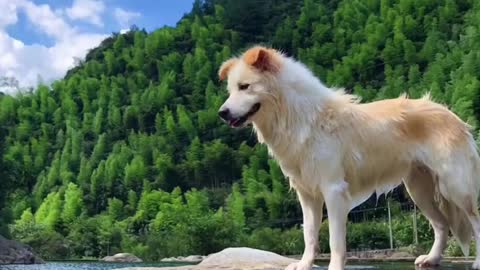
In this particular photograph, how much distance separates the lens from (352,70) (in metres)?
104

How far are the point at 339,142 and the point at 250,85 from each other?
2.77 feet

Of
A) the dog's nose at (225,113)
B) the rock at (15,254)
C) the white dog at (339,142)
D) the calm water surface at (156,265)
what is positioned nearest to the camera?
the dog's nose at (225,113)

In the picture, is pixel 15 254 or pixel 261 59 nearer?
pixel 261 59

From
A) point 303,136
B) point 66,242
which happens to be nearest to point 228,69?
point 303,136

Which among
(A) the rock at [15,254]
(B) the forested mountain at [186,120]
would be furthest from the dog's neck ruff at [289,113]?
(B) the forested mountain at [186,120]

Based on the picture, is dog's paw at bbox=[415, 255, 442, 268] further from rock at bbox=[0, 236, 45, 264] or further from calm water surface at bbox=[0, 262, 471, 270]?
rock at bbox=[0, 236, 45, 264]

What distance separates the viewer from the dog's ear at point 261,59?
5.88 m

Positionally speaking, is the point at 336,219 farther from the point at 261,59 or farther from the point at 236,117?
the point at 261,59

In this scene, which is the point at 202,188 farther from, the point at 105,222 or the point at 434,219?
the point at 434,219

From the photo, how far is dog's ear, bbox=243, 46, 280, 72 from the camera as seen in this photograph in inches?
232

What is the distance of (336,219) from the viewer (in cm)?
579

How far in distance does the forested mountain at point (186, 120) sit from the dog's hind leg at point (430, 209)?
6113 cm

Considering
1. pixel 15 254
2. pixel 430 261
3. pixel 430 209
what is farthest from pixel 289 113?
pixel 15 254

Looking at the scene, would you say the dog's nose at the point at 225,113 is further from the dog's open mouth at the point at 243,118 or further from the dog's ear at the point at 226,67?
the dog's ear at the point at 226,67
